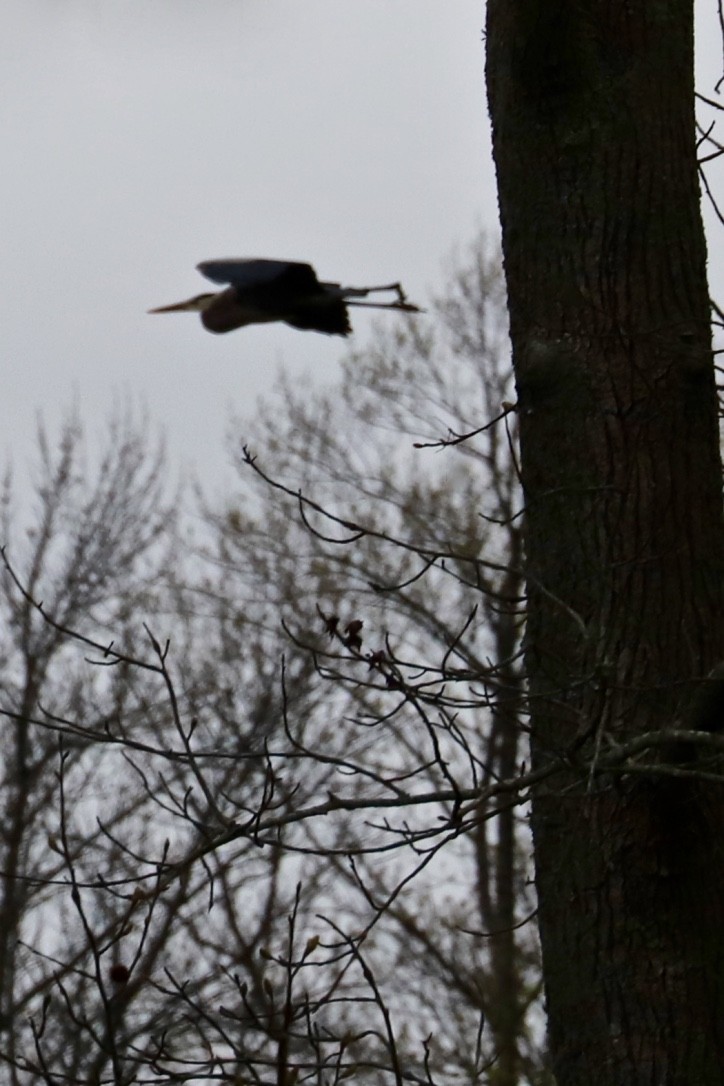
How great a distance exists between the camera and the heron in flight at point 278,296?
4574 millimetres

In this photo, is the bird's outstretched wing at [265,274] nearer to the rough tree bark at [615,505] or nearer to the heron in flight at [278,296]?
the heron in flight at [278,296]

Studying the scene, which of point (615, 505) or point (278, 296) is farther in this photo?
point (278, 296)

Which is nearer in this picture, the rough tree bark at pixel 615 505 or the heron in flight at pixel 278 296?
the rough tree bark at pixel 615 505

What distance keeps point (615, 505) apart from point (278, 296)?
1171mm

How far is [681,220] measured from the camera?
14.0 feet

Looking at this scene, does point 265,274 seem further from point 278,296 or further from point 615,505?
point 615,505

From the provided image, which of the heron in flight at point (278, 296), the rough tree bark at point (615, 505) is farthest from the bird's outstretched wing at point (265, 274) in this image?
the rough tree bark at point (615, 505)

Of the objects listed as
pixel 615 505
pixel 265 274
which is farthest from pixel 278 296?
pixel 615 505

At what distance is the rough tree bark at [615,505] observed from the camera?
372 centimetres

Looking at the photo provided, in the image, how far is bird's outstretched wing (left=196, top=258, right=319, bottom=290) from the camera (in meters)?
4.57

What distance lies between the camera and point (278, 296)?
464 cm

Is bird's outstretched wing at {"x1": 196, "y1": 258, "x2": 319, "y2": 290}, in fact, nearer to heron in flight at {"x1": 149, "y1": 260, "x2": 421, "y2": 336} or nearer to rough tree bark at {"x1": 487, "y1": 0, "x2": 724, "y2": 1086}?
heron in flight at {"x1": 149, "y1": 260, "x2": 421, "y2": 336}

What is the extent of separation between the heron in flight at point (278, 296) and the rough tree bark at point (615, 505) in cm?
52

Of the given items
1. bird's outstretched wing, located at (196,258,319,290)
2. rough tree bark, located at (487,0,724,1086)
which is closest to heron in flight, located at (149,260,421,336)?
bird's outstretched wing, located at (196,258,319,290)
